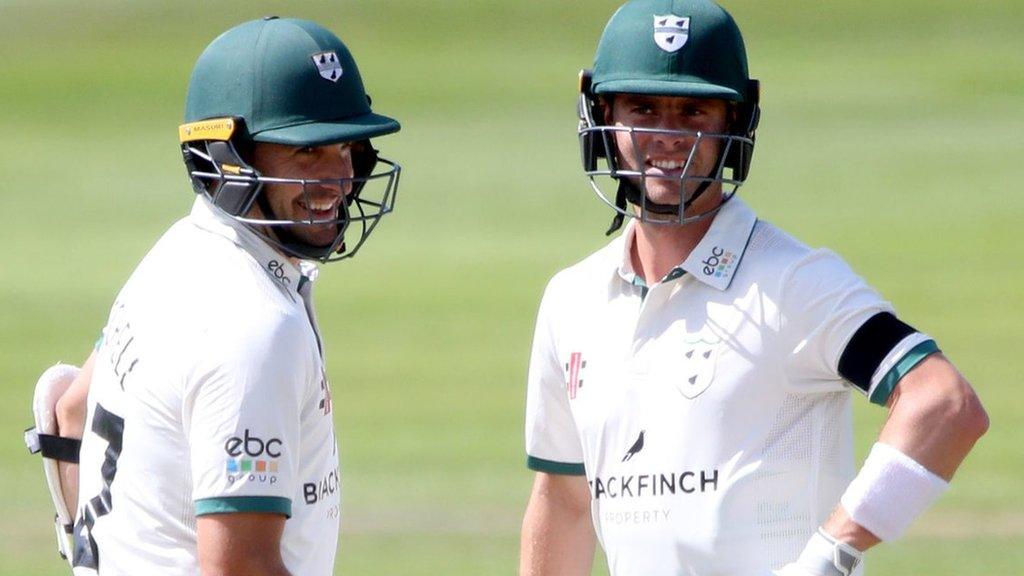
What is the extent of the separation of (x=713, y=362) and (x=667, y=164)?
0.47m

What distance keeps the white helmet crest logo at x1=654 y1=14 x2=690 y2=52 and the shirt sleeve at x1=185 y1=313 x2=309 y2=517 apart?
3.62ft

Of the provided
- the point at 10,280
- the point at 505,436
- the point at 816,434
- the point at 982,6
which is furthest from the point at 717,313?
the point at 982,6

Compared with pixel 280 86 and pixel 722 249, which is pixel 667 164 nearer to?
pixel 722 249

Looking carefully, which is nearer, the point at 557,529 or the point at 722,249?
the point at 722,249

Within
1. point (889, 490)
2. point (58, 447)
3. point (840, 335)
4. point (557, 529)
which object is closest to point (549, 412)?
point (557, 529)

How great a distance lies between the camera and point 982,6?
104ft

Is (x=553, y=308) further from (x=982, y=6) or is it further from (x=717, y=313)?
(x=982, y=6)

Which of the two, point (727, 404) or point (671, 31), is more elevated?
point (671, 31)

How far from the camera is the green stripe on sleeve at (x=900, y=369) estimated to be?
3.52 meters

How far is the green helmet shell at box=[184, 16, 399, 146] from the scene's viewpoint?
3.78 meters

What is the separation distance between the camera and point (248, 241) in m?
3.70

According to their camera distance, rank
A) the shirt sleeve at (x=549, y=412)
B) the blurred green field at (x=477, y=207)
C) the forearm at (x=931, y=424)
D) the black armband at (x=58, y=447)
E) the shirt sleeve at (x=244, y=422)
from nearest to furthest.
A: the shirt sleeve at (x=244, y=422) < the forearm at (x=931, y=424) < the shirt sleeve at (x=549, y=412) < the black armband at (x=58, y=447) < the blurred green field at (x=477, y=207)

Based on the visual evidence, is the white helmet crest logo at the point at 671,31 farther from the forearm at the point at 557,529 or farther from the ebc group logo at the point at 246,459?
the ebc group logo at the point at 246,459

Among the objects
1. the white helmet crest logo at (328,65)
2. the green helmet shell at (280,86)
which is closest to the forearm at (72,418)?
the green helmet shell at (280,86)
